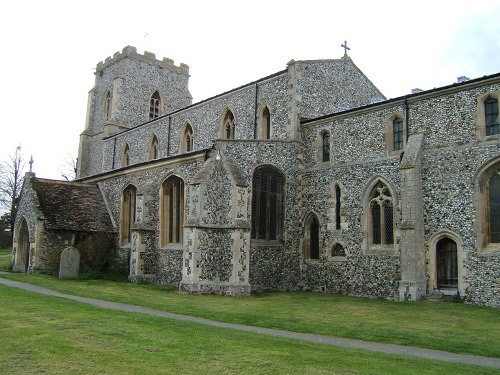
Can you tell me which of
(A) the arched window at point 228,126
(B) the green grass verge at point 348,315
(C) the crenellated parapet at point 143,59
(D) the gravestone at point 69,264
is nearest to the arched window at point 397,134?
(B) the green grass verge at point 348,315

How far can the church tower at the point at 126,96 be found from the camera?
4150 cm

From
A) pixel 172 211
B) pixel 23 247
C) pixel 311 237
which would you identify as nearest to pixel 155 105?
pixel 23 247

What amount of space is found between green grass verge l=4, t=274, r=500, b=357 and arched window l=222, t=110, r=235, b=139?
33.1 feet

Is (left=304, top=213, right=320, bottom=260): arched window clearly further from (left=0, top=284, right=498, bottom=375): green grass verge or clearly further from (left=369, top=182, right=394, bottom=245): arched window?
(left=0, top=284, right=498, bottom=375): green grass verge

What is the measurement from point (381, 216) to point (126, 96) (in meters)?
27.7

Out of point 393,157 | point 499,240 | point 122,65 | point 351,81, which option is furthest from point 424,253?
point 122,65

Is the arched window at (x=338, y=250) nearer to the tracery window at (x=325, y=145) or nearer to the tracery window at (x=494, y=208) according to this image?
the tracery window at (x=325, y=145)

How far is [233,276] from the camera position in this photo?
20156mm

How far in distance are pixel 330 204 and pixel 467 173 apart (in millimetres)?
6024

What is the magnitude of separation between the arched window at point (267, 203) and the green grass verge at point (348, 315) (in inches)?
118

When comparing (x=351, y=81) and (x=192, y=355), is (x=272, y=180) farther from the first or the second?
(x=192, y=355)

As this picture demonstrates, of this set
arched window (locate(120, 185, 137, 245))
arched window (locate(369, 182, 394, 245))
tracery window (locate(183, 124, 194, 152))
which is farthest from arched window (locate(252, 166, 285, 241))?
tracery window (locate(183, 124, 194, 152))

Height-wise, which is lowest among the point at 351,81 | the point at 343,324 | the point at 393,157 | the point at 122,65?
the point at 343,324

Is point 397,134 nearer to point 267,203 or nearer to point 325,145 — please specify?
point 325,145
